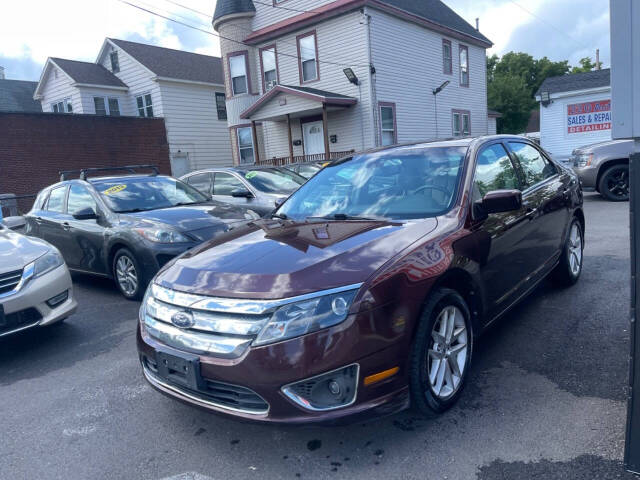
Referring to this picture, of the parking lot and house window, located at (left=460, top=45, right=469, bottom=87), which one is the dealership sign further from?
the parking lot

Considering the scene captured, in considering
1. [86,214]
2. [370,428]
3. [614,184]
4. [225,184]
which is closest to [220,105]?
[225,184]

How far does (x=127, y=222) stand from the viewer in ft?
19.0

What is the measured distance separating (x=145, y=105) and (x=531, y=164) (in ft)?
78.3

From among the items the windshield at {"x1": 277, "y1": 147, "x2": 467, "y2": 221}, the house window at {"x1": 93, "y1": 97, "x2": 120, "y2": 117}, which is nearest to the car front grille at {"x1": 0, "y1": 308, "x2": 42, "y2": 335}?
the windshield at {"x1": 277, "y1": 147, "x2": 467, "y2": 221}

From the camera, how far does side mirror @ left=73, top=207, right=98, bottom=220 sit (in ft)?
19.6

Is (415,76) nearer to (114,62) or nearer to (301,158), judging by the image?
(301,158)

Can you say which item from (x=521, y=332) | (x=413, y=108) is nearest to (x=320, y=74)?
(x=413, y=108)

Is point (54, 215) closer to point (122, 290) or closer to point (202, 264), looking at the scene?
point (122, 290)

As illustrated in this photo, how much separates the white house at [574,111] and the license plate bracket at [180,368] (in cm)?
2309

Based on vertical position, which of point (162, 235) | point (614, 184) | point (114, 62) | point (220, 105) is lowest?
point (614, 184)

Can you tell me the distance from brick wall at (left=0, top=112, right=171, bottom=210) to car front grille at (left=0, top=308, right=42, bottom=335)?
55.5ft

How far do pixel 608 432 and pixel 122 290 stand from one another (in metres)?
5.20

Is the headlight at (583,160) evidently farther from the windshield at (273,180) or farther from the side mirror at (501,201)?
the side mirror at (501,201)

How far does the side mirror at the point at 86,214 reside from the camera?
597 centimetres
